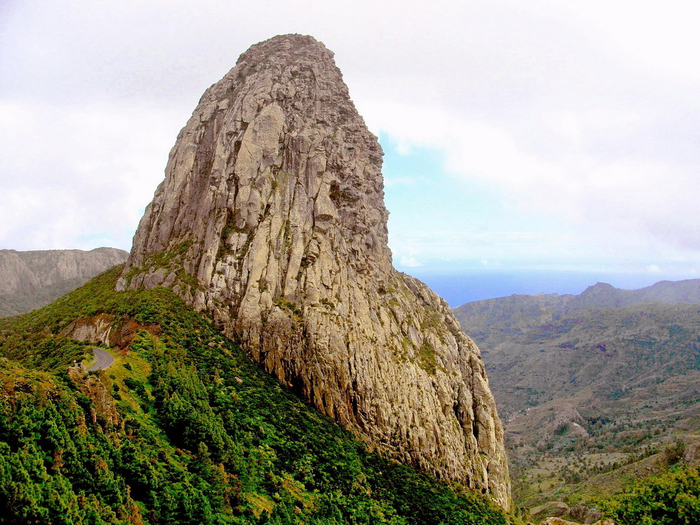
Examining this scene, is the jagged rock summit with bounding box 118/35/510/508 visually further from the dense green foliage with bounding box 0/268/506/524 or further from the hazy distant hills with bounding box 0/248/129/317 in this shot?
the hazy distant hills with bounding box 0/248/129/317

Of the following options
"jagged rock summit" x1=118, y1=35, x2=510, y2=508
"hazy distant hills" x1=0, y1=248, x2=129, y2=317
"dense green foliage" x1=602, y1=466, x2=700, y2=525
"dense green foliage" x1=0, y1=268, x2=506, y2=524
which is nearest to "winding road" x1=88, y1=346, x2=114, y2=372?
"dense green foliage" x1=0, y1=268, x2=506, y2=524

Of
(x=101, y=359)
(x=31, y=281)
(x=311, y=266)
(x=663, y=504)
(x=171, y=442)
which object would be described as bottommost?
(x=663, y=504)

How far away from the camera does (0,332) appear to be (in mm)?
65125

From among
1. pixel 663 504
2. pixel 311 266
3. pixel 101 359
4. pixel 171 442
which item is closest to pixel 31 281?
pixel 311 266

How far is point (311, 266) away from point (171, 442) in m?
39.6

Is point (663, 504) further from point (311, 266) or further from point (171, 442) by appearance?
point (171, 442)

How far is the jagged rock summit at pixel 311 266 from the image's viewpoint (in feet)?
215

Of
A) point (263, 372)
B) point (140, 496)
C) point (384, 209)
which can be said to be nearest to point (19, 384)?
point (140, 496)

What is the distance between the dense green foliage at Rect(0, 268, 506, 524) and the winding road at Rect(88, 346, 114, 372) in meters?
1.71

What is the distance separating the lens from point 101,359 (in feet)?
152

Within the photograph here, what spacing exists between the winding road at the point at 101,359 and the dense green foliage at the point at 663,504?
210 feet

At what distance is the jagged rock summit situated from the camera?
65.6 meters

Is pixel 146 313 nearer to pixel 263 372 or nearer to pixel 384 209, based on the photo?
pixel 263 372

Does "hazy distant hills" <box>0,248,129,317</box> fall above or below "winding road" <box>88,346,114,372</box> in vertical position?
above
